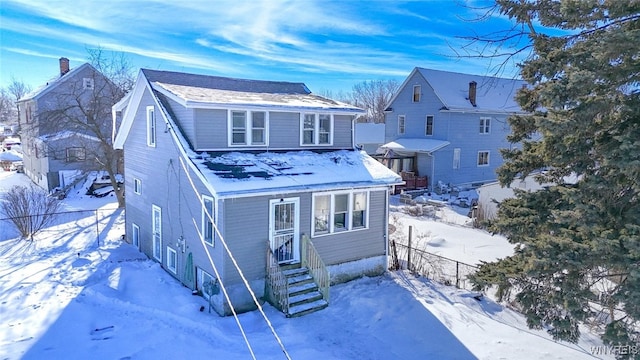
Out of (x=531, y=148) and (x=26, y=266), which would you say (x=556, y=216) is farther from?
(x=26, y=266)

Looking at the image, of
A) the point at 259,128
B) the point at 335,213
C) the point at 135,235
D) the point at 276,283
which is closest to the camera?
the point at 276,283

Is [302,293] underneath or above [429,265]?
above

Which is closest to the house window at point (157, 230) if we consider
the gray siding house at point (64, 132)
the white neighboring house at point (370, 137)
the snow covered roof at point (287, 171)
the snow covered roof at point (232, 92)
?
the snow covered roof at point (287, 171)

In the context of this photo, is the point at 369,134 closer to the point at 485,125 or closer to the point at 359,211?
the point at 485,125

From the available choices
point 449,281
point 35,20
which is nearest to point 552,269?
point 449,281

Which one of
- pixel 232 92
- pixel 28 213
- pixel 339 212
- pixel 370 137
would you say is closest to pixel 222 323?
pixel 339 212

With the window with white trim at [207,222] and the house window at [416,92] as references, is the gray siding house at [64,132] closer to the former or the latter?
the window with white trim at [207,222]
